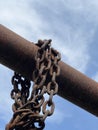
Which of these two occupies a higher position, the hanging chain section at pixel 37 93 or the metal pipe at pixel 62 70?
the metal pipe at pixel 62 70

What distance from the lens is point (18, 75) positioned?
342 centimetres

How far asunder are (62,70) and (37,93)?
1015 mm

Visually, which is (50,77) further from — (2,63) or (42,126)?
(2,63)

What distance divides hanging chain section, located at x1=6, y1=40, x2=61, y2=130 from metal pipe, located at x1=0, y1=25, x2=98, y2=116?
0.74ft

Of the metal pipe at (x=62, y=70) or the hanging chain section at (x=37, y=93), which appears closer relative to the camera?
the hanging chain section at (x=37, y=93)

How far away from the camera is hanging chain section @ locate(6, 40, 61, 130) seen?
8.65ft

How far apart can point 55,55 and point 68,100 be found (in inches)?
29.3

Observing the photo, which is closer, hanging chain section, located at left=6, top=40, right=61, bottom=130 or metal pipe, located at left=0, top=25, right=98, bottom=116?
hanging chain section, located at left=6, top=40, right=61, bottom=130

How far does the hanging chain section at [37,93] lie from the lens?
2.64 meters

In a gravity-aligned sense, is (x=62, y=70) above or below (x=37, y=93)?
above

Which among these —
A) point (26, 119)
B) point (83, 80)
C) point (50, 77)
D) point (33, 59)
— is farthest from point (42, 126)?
point (83, 80)

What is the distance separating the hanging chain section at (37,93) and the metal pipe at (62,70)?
0.23 meters

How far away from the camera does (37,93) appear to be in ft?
9.11

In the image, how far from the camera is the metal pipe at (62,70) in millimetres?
3588
